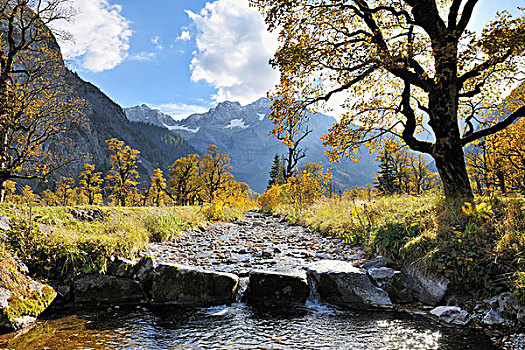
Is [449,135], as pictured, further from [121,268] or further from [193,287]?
[121,268]

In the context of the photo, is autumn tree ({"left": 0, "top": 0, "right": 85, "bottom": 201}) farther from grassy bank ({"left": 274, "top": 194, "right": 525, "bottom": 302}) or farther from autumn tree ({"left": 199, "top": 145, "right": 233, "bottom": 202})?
autumn tree ({"left": 199, "top": 145, "right": 233, "bottom": 202})

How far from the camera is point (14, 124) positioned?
11.9 m

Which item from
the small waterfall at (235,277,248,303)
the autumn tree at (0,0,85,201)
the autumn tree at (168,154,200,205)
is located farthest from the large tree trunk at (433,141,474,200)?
the autumn tree at (168,154,200,205)

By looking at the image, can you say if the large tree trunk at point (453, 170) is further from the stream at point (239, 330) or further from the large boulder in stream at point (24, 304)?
the large boulder in stream at point (24, 304)

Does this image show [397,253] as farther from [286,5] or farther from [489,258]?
[286,5]

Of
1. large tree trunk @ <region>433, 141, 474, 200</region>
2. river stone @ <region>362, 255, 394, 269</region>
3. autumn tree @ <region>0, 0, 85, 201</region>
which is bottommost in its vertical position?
river stone @ <region>362, 255, 394, 269</region>

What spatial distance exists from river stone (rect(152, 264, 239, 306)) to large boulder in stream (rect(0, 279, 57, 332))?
1849 mm

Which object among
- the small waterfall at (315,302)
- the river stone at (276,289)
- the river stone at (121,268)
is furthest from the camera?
the river stone at (121,268)

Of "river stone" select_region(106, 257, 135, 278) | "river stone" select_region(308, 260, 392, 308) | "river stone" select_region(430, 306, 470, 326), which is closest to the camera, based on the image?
"river stone" select_region(430, 306, 470, 326)

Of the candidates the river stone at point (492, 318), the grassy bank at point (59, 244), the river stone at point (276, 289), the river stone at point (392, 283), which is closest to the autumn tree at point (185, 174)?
the grassy bank at point (59, 244)

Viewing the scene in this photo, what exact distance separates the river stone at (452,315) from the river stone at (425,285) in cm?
31

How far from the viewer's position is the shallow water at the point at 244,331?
3688 millimetres

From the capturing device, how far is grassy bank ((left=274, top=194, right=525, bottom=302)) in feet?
14.4

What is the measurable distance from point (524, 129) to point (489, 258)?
1787 centimetres
